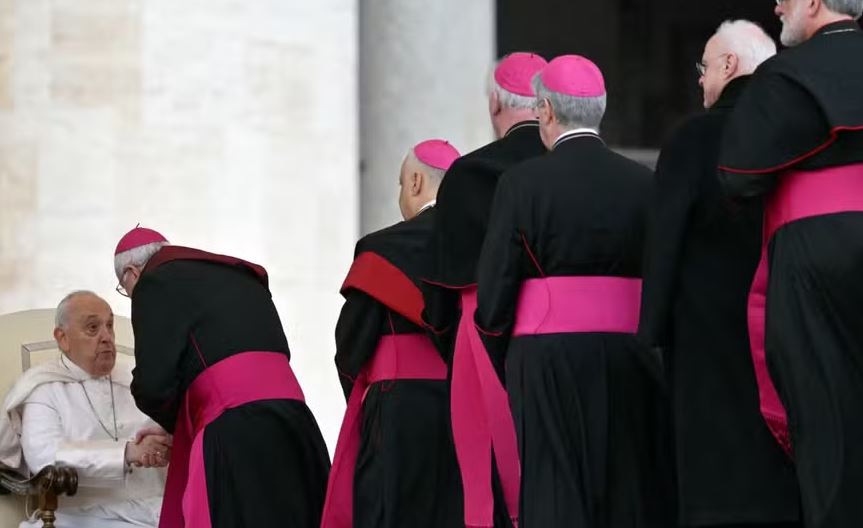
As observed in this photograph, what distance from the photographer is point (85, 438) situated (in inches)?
285

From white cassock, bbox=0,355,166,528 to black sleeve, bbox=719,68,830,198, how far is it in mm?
2932

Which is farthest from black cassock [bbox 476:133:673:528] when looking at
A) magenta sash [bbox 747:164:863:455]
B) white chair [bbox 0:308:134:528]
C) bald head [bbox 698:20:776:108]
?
white chair [bbox 0:308:134:528]

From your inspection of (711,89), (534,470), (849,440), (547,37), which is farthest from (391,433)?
(547,37)

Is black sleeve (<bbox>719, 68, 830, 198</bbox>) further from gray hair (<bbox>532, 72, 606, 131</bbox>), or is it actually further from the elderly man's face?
the elderly man's face

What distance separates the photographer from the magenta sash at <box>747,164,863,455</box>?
4.82 meters

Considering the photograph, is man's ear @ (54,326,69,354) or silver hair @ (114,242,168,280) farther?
man's ear @ (54,326,69,354)

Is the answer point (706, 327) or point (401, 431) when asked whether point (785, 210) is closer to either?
point (706, 327)

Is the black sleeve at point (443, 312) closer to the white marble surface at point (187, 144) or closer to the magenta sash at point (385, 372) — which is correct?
the magenta sash at point (385, 372)

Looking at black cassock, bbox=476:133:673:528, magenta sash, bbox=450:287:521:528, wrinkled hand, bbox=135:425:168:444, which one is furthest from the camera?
wrinkled hand, bbox=135:425:168:444

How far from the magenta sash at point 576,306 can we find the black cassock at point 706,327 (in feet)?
1.17

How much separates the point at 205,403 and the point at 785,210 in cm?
253

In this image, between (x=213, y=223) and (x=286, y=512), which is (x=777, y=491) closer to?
(x=286, y=512)

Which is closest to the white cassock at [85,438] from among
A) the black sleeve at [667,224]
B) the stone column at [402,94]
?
the stone column at [402,94]

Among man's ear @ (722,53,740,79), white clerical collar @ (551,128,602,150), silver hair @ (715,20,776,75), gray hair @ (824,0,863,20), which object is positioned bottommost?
white clerical collar @ (551,128,602,150)
